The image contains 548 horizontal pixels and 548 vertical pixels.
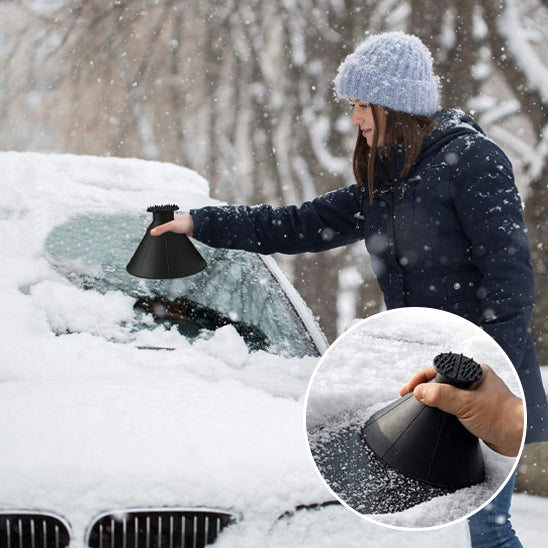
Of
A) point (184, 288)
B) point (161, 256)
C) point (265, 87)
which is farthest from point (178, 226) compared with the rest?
point (265, 87)

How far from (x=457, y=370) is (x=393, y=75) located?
33.5 inches

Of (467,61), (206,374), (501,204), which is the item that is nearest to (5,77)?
(467,61)

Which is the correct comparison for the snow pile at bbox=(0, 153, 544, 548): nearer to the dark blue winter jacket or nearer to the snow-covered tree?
the dark blue winter jacket

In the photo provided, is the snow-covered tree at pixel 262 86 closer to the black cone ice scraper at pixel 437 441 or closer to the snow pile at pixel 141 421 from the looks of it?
the snow pile at pixel 141 421

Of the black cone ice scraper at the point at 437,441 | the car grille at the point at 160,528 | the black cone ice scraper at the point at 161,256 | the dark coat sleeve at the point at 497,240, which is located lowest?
the car grille at the point at 160,528

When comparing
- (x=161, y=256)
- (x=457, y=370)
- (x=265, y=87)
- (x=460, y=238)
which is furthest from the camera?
(x=265, y=87)

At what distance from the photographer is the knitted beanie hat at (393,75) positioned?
1.65 metres

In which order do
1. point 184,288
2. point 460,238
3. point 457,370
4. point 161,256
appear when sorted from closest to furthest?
point 457,370, point 460,238, point 161,256, point 184,288

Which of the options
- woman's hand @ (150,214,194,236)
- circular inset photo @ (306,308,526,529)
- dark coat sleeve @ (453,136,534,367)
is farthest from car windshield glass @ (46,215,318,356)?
dark coat sleeve @ (453,136,534,367)

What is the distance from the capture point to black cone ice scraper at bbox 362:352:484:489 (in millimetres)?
1271

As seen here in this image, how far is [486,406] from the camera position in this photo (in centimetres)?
128

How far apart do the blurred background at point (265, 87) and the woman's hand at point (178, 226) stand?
117 inches

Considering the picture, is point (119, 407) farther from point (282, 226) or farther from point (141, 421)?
point (282, 226)

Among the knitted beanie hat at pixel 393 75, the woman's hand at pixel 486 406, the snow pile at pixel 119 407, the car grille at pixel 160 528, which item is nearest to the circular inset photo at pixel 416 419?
the woman's hand at pixel 486 406
